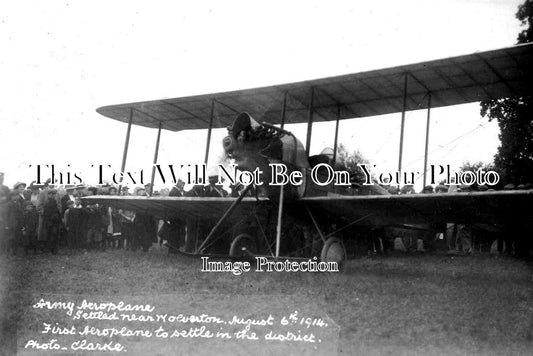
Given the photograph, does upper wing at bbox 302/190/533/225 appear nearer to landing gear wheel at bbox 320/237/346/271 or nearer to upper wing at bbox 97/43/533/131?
landing gear wheel at bbox 320/237/346/271

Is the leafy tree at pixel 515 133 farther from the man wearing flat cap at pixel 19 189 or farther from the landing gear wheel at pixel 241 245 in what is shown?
the man wearing flat cap at pixel 19 189

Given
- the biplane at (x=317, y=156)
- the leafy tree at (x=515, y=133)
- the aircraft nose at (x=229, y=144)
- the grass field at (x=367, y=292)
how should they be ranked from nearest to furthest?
the grass field at (x=367, y=292), the leafy tree at (x=515, y=133), the biplane at (x=317, y=156), the aircraft nose at (x=229, y=144)

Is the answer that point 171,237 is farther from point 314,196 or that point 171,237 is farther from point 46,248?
point 314,196

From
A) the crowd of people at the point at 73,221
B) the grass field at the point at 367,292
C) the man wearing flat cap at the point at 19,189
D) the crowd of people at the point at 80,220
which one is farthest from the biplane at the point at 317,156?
the man wearing flat cap at the point at 19,189

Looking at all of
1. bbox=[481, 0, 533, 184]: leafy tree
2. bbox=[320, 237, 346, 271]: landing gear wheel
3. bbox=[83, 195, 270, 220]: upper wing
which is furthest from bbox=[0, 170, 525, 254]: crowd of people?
bbox=[320, 237, 346, 271]: landing gear wheel

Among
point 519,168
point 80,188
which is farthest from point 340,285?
point 80,188

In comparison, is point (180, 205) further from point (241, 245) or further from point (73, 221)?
point (73, 221)
